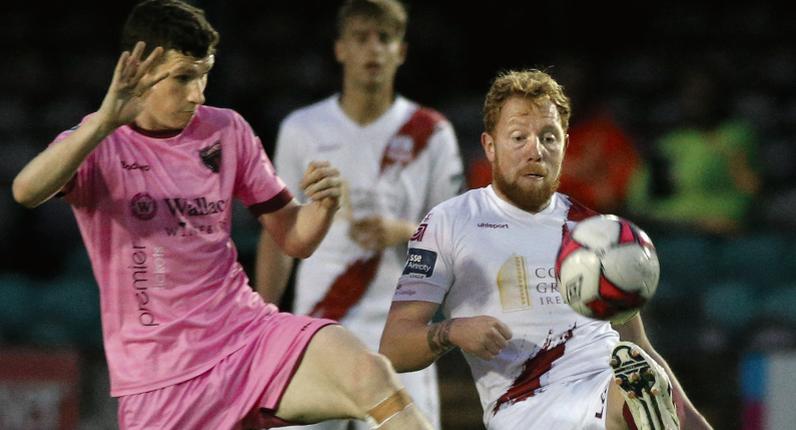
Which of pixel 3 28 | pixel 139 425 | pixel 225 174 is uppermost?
pixel 3 28

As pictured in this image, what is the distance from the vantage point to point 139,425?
4180mm

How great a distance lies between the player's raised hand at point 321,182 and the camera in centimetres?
424

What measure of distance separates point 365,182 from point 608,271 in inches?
79.9

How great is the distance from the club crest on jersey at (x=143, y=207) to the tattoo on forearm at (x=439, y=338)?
97 cm

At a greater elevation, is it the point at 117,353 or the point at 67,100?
the point at 67,100

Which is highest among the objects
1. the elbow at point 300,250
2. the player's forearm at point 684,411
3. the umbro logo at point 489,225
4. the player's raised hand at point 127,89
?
the player's raised hand at point 127,89

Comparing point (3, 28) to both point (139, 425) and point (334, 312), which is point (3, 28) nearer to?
point (334, 312)

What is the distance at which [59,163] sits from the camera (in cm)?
388

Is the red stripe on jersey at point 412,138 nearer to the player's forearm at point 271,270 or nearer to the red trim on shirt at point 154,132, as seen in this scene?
the player's forearm at point 271,270

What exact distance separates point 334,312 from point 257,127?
3456 mm

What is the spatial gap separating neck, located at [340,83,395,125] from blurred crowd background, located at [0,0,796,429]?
146 cm

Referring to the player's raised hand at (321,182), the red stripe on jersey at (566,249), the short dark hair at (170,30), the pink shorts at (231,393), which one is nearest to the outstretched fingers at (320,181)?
the player's raised hand at (321,182)

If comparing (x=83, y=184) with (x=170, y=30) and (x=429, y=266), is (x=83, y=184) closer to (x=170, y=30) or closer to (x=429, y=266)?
(x=170, y=30)

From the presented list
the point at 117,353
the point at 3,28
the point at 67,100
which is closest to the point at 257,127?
the point at 67,100
